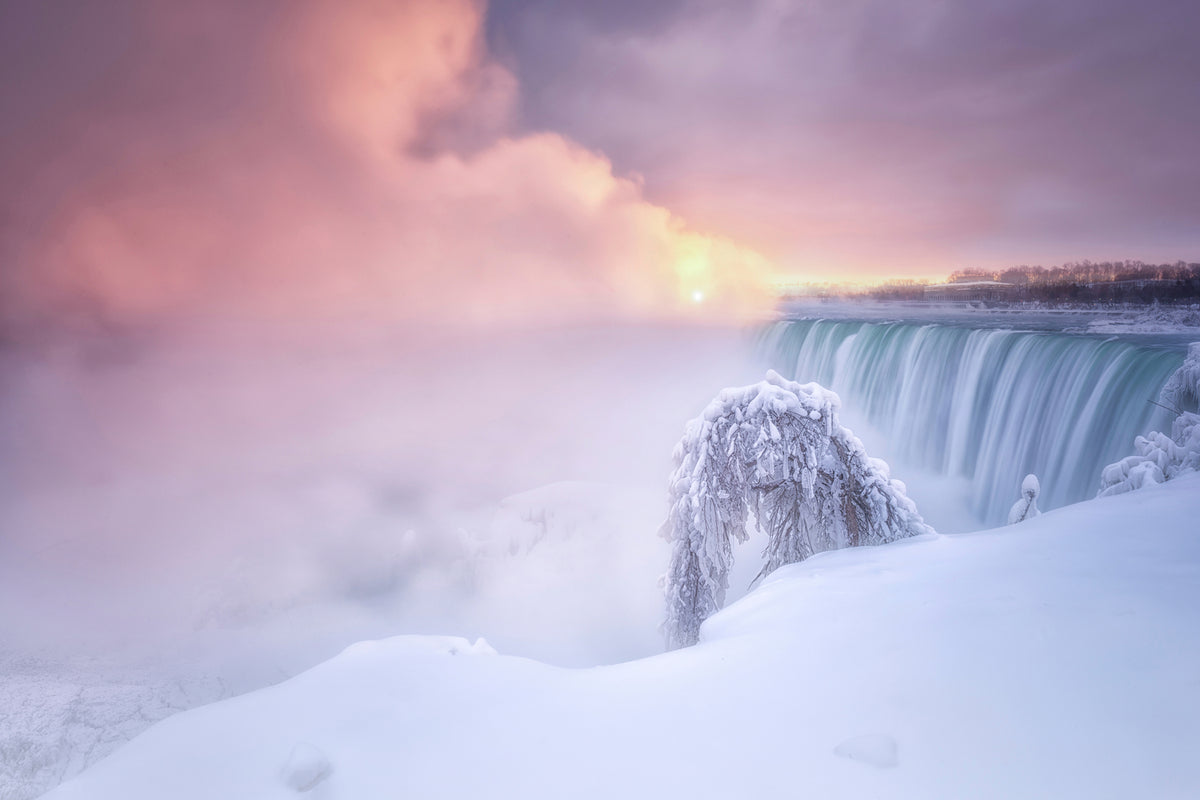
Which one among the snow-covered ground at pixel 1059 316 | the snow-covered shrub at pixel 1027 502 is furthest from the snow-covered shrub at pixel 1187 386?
the snow-covered ground at pixel 1059 316

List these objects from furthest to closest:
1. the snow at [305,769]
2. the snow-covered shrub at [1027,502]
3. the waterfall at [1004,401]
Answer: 1. the waterfall at [1004,401]
2. the snow-covered shrub at [1027,502]
3. the snow at [305,769]

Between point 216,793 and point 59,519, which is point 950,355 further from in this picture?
point 59,519

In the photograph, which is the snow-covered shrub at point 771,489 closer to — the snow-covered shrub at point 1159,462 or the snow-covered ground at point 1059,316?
the snow-covered shrub at point 1159,462

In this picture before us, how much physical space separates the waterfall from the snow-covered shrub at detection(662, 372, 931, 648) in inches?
330

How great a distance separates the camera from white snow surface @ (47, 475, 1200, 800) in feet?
6.42

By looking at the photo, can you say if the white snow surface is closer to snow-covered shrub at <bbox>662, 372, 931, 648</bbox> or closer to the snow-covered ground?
snow-covered shrub at <bbox>662, 372, 931, 648</bbox>

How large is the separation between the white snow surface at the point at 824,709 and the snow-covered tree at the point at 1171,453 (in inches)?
60.1

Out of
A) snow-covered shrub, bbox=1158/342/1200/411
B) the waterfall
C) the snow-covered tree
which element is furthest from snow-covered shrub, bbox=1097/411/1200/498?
the waterfall

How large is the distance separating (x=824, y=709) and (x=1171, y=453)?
6255 millimetres

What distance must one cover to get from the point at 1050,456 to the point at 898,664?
45.7 ft

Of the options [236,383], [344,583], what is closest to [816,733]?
[344,583]

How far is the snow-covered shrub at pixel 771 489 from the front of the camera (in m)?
6.20

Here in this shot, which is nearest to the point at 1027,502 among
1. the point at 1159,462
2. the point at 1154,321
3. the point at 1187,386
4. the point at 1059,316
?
the point at 1159,462

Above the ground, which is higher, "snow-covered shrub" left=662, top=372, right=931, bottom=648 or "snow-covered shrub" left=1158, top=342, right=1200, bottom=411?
"snow-covered shrub" left=1158, top=342, right=1200, bottom=411
